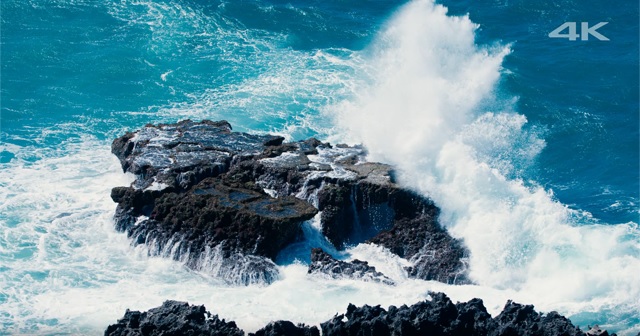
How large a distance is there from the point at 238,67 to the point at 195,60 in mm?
2740

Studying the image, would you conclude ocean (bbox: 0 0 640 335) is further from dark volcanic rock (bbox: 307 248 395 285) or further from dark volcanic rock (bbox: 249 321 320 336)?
dark volcanic rock (bbox: 249 321 320 336)

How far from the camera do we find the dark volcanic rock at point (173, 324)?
29953mm

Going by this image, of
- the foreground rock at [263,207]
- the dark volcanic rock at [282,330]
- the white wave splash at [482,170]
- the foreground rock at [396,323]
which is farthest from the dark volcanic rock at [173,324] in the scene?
the white wave splash at [482,170]

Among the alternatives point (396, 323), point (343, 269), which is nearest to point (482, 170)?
point (343, 269)

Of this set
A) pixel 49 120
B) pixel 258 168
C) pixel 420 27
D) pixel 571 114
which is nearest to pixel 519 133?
pixel 571 114

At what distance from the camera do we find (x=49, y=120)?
53312 millimetres

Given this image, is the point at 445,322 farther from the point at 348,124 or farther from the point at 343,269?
the point at 348,124

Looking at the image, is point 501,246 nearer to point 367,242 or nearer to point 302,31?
point 367,242

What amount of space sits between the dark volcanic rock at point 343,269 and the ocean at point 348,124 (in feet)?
1.52

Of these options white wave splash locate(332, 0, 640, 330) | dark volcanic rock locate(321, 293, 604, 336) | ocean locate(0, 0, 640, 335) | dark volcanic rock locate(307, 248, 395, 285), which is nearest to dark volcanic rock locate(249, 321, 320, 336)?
dark volcanic rock locate(321, 293, 604, 336)

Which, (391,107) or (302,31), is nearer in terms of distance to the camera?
(391,107)

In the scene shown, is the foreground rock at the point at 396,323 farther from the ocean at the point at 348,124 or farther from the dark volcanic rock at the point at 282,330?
the ocean at the point at 348,124

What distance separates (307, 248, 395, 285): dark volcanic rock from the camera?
1464 inches

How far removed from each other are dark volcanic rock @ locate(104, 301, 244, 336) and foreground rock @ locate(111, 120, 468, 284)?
22.4ft
